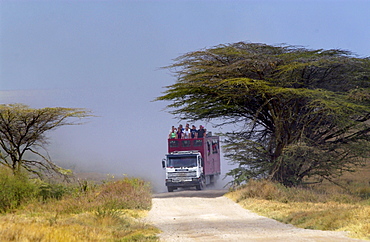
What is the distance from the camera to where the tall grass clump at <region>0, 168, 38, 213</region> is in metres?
24.3

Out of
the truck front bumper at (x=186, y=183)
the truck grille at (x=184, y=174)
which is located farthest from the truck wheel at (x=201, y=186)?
the truck grille at (x=184, y=174)

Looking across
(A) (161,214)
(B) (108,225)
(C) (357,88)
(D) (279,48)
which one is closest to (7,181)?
(A) (161,214)

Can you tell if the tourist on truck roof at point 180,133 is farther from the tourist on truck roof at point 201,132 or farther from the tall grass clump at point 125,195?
the tall grass clump at point 125,195

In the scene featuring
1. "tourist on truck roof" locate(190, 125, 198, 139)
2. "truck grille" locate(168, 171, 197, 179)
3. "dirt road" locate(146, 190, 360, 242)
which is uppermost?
"tourist on truck roof" locate(190, 125, 198, 139)

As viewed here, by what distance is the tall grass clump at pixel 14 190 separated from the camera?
2431 centimetres

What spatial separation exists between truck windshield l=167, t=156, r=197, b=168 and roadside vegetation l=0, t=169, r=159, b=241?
7.54m

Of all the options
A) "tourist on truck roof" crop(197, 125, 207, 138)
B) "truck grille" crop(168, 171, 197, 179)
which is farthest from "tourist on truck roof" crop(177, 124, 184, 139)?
"truck grille" crop(168, 171, 197, 179)

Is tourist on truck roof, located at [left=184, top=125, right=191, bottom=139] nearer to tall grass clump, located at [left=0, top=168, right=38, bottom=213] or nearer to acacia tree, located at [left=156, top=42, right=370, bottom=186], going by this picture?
acacia tree, located at [left=156, top=42, right=370, bottom=186]

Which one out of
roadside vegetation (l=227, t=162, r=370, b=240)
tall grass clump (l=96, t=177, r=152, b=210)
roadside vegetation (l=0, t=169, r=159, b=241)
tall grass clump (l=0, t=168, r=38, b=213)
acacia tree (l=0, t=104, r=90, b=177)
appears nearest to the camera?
roadside vegetation (l=0, t=169, r=159, b=241)

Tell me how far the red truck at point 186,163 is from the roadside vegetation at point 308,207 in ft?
26.5

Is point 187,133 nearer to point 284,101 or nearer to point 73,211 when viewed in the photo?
point 284,101

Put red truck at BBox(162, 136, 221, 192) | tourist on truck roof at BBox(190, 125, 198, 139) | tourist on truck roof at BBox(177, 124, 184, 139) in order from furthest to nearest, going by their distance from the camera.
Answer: tourist on truck roof at BBox(190, 125, 198, 139) < tourist on truck roof at BBox(177, 124, 184, 139) < red truck at BBox(162, 136, 221, 192)

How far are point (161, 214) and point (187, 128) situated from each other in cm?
1840

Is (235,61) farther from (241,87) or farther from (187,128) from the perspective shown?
(187,128)
